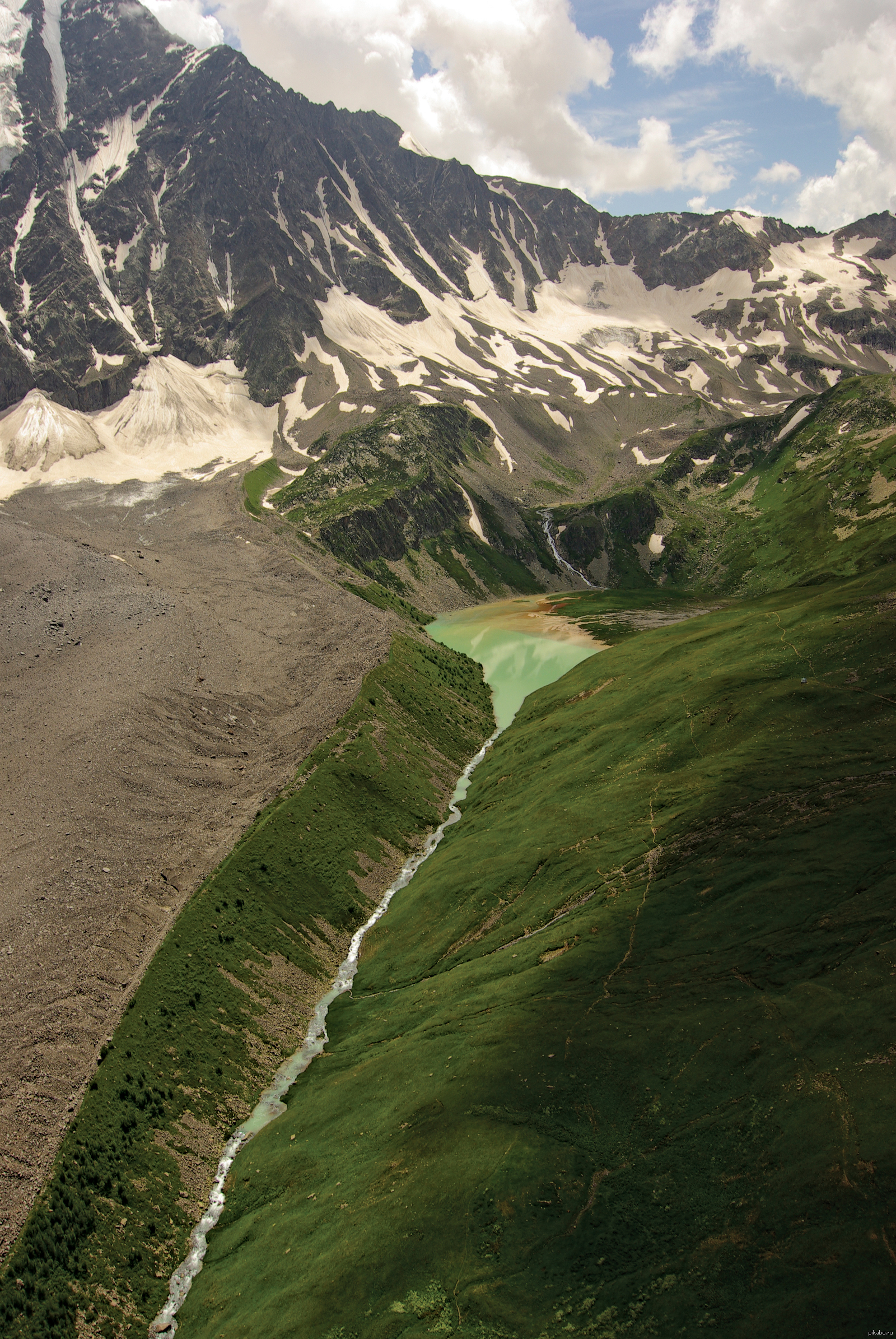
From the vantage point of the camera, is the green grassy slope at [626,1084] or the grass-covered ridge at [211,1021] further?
the grass-covered ridge at [211,1021]

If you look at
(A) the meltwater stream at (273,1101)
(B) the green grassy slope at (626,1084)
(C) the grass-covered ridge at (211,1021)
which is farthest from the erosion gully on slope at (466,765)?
(B) the green grassy slope at (626,1084)

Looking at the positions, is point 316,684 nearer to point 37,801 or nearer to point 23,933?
point 37,801

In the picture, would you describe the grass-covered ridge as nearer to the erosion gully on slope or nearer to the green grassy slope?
the erosion gully on slope

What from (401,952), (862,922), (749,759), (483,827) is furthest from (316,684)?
(862,922)

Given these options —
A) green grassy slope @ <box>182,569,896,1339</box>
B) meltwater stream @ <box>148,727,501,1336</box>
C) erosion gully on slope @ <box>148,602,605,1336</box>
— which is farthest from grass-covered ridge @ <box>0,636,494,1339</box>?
green grassy slope @ <box>182,569,896,1339</box>

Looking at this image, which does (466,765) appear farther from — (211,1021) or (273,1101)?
(273,1101)

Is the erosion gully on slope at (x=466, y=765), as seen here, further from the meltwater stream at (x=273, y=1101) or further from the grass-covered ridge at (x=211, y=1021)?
the grass-covered ridge at (x=211, y=1021)
